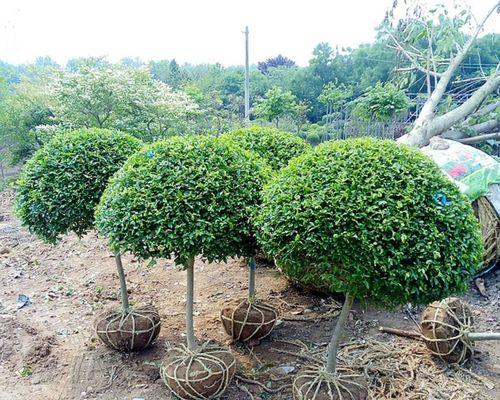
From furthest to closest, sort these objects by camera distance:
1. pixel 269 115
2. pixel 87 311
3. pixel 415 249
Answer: pixel 269 115 → pixel 87 311 → pixel 415 249

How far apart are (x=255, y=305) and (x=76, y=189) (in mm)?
1872

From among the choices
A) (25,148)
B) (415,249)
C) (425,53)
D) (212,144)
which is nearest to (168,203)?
(212,144)

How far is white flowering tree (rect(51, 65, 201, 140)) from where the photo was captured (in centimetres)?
958

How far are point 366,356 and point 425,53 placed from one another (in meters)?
7.40

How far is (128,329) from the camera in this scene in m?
3.78

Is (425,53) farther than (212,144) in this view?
Yes

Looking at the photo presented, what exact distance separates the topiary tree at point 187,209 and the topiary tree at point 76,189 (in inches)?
21.7

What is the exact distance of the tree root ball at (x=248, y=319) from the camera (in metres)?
3.92

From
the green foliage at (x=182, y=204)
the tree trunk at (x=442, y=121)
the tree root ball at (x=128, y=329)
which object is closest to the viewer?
the green foliage at (x=182, y=204)

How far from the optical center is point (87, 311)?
482 cm

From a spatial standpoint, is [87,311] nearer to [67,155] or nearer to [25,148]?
[67,155]

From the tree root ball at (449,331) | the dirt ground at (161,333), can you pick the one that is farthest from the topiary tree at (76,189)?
the tree root ball at (449,331)

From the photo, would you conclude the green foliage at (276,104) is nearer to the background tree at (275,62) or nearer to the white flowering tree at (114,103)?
the white flowering tree at (114,103)

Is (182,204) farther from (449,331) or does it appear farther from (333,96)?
(333,96)
